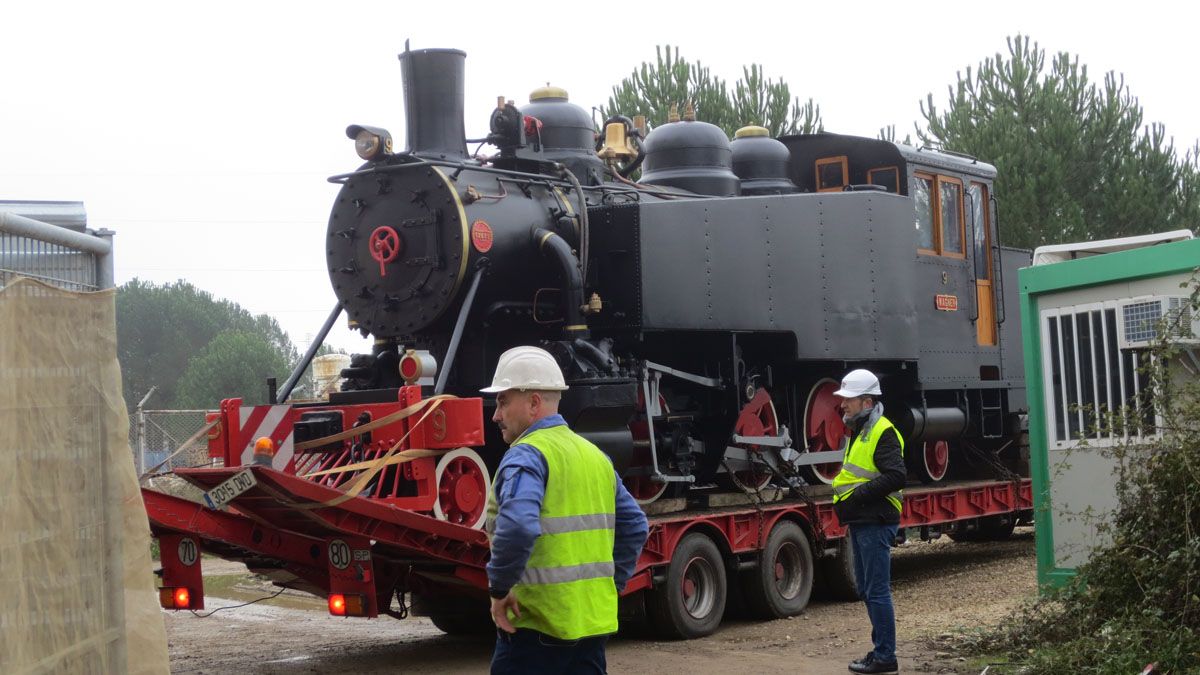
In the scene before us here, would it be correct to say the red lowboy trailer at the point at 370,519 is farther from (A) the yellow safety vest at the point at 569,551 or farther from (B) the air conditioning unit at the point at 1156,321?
(B) the air conditioning unit at the point at 1156,321

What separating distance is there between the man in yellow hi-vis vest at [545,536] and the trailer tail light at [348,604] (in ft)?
11.8

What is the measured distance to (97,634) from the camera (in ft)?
13.4

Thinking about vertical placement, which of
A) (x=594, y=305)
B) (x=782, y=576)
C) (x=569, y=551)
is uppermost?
(x=594, y=305)

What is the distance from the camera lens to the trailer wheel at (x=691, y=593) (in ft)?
31.4

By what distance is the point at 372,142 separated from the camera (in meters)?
9.40

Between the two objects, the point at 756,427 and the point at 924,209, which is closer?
the point at 756,427

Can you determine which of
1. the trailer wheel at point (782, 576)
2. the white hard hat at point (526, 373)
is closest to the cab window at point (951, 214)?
the trailer wheel at point (782, 576)

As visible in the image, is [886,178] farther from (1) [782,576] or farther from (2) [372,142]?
(2) [372,142]

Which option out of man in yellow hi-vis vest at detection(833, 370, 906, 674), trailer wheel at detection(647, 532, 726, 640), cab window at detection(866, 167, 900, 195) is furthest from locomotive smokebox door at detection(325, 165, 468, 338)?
cab window at detection(866, 167, 900, 195)

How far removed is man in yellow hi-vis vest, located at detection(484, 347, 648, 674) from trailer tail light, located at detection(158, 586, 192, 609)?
4339mm

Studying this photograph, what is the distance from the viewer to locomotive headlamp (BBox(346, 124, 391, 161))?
9.39 m

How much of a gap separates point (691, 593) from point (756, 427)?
1542 mm

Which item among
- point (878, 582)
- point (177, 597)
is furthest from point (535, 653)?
point (177, 597)

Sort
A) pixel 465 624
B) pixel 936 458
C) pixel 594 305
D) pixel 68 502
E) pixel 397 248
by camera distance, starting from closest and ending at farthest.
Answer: pixel 68 502, pixel 397 248, pixel 594 305, pixel 465 624, pixel 936 458
